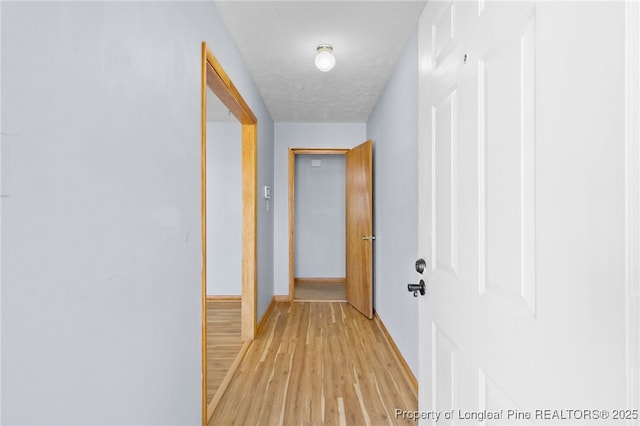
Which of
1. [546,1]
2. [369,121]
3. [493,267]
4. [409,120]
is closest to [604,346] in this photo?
[493,267]

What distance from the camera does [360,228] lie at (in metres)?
4.14

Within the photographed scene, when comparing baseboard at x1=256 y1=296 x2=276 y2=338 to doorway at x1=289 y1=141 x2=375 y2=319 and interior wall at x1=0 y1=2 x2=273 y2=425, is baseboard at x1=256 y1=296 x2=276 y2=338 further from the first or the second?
interior wall at x1=0 y1=2 x2=273 y2=425

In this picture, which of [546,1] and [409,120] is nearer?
[546,1]

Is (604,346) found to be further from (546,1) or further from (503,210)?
(546,1)

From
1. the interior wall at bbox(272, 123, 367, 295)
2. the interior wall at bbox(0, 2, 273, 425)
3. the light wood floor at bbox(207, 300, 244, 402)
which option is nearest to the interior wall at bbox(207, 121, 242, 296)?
the light wood floor at bbox(207, 300, 244, 402)

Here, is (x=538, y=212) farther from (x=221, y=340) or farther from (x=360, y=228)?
(x=360, y=228)

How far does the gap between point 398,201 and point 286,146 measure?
2255mm

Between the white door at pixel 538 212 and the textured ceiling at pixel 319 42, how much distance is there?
115 centimetres

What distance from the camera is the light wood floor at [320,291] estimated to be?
482 centimetres

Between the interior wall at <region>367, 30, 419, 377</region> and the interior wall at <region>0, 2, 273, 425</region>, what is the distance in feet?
4.89

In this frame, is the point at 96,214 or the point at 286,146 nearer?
the point at 96,214

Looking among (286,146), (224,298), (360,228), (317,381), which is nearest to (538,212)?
(317,381)

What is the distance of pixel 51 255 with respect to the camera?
0.76 metres

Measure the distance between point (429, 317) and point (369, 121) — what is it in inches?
136
